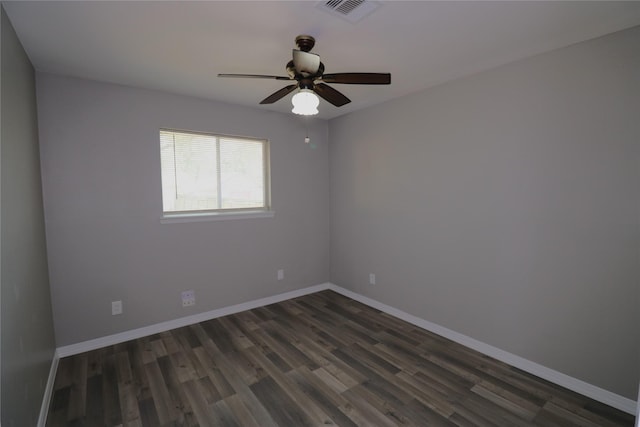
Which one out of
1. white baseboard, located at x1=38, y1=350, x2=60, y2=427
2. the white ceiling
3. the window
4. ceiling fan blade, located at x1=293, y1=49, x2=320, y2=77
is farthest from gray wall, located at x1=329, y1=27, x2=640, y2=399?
white baseboard, located at x1=38, y1=350, x2=60, y2=427

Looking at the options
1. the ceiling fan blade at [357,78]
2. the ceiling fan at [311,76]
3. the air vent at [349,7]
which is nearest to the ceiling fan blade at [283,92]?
the ceiling fan at [311,76]

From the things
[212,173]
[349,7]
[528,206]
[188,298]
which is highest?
[349,7]

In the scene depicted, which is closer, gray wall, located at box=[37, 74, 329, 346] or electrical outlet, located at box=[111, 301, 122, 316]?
gray wall, located at box=[37, 74, 329, 346]

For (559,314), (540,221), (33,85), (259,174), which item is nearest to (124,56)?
(33,85)

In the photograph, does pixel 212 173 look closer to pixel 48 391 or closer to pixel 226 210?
pixel 226 210

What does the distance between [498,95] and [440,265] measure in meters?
1.58

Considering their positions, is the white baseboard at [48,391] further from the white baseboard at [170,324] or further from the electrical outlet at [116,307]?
the electrical outlet at [116,307]

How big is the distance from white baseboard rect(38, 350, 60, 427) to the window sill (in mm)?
1376

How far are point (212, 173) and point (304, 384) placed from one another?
2348 mm

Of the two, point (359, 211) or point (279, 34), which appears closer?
point (279, 34)

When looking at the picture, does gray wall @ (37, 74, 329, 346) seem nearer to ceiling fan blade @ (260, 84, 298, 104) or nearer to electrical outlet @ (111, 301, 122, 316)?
electrical outlet @ (111, 301, 122, 316)

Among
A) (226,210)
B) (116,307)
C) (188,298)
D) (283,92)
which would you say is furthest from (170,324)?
(283,92)

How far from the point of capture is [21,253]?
1.70 m

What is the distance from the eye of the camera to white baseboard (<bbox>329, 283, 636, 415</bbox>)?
1.97 m
